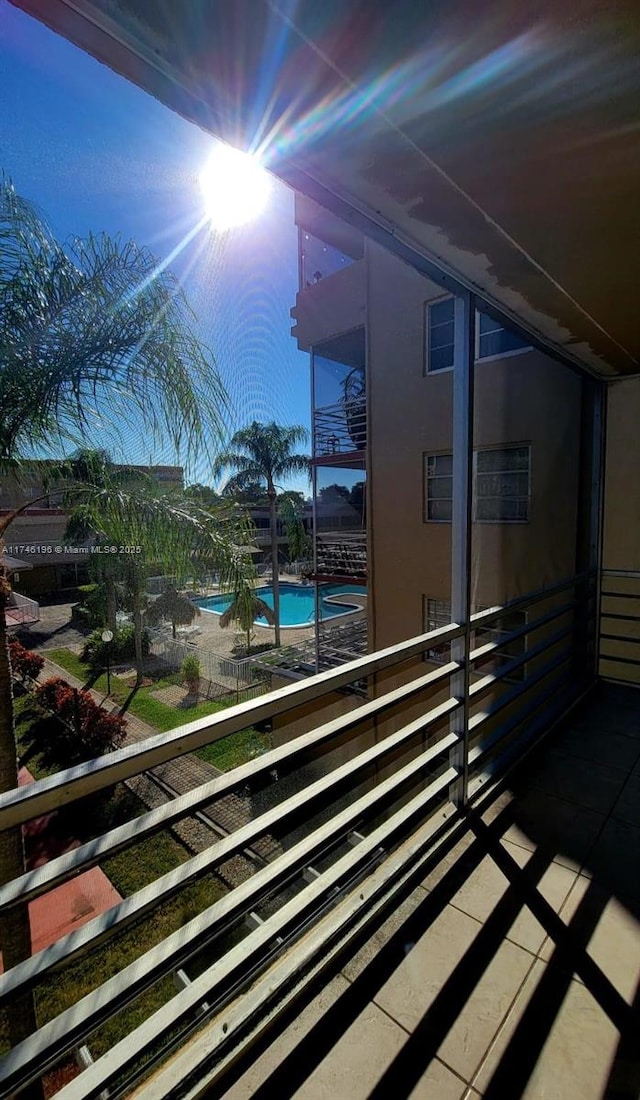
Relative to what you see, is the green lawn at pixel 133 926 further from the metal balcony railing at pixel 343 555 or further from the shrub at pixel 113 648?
the metal balcony railing at pixel 343 555

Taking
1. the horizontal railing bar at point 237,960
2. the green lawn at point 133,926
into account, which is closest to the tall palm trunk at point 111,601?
the green lawn at point 133,926

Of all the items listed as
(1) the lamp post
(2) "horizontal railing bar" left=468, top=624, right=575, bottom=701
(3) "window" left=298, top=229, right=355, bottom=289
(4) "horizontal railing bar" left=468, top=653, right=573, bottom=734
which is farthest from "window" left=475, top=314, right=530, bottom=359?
(1) the lamp post

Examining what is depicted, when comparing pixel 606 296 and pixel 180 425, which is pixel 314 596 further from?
pixel 606 296

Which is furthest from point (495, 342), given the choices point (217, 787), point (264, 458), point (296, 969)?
point (296, 969)

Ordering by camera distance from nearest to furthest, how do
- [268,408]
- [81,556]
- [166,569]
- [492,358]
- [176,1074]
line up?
[176,1074] < [81,556] < [268,408] < [166,569] < [492,358]

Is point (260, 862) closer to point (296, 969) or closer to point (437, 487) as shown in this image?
point (296, 969)

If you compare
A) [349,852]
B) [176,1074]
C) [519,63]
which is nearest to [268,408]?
[519,63]

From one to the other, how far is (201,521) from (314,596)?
2.29m

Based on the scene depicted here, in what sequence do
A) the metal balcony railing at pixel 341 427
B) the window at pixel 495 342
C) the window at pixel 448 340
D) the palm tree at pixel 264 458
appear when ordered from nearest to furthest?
the palm tree at pixel 264 458 < the window at pixel 495 342 < the window at pixel 448 340 < the metal balcony railing at pixel 341 427

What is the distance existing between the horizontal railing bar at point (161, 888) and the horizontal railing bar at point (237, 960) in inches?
4.9

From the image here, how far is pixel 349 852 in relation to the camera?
1.34 meters

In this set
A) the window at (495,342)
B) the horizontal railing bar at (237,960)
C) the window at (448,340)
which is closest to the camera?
the horizontal railing bar at (237,960)

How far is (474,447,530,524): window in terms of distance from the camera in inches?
105

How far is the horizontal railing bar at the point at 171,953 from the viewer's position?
70cm
